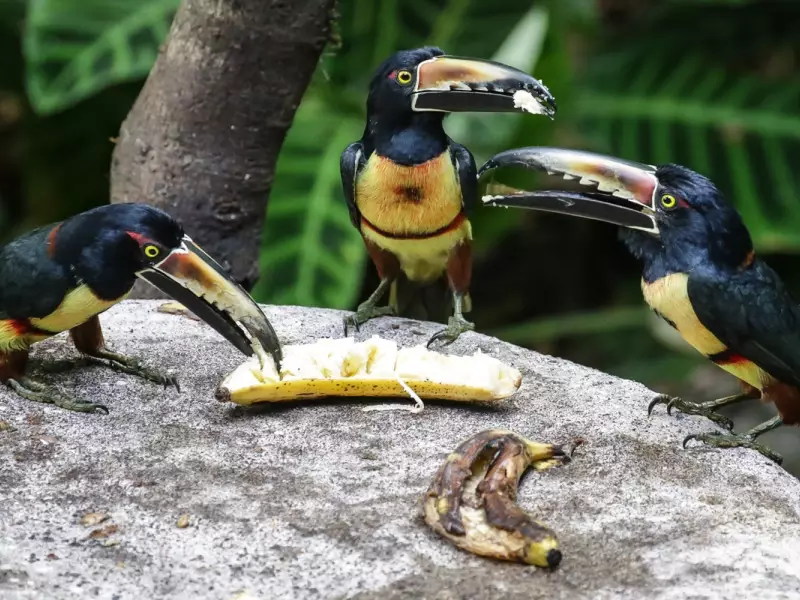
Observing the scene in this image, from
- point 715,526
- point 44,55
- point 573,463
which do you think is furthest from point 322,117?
point 715,526

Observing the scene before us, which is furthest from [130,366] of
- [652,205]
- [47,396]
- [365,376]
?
[652,205]

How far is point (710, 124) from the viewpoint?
192 inches

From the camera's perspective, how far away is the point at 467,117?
4.78 m

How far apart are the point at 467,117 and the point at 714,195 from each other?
7.57 feet

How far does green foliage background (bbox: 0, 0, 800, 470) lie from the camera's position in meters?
4.11

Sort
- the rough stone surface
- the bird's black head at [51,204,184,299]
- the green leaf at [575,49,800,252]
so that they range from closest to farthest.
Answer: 1. the rough stone surface
2. the bird's black head at [51,204,184,299]
3. the green leaf at [575,49,800,252]

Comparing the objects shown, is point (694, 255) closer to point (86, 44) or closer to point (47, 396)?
point (47, 396)

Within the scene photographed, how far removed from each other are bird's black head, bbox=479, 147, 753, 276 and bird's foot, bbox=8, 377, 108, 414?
43.8 inches

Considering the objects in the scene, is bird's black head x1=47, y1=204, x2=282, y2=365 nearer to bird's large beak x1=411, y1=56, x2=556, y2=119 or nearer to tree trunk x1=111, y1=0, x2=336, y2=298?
bird's large beak x1=411, y1=56, x2=556, y2=119

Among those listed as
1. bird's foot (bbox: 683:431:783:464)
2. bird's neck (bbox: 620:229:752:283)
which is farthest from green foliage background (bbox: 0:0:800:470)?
bird's foot (bbox: 683:431:783:464)


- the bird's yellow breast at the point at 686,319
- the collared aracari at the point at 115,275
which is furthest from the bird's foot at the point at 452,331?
the collared aracari at the point at 115,275

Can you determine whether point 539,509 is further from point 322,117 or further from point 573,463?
point 322,117

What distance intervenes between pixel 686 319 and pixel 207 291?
113 centimetres

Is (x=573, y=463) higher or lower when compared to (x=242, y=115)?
Answer: lower
